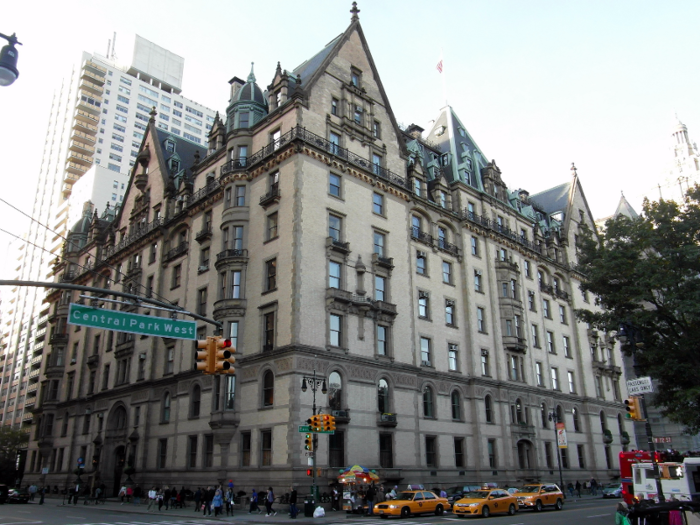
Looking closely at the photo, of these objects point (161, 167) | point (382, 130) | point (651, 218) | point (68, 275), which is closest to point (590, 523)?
point (651, 218)

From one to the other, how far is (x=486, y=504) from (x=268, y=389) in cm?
1534

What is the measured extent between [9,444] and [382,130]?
75.8 meters

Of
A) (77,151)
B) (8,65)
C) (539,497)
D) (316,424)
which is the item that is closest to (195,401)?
(316,424)

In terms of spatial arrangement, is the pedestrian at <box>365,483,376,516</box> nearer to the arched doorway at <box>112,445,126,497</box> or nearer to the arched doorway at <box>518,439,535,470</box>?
the arched doorway at <box>518,439,535,470</box>

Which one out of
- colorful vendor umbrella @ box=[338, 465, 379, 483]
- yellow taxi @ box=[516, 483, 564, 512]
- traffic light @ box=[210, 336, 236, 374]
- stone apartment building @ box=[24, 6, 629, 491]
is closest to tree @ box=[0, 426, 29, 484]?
stone apartment building @ box=[24, 6, 629, 491]

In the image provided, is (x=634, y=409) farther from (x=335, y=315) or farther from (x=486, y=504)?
(x=335, y=315)

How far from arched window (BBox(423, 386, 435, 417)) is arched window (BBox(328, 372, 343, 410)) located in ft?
31.8

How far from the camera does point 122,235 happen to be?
2603 inches

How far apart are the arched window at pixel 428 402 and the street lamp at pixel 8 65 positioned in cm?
3844

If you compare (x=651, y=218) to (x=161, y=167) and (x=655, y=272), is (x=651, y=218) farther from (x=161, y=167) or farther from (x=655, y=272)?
(x=161, y=167)

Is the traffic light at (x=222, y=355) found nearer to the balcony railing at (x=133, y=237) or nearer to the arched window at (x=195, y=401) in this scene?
the arched window at (x=195, y=401)

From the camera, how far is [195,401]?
4562cm

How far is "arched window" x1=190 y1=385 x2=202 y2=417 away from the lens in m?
45.2

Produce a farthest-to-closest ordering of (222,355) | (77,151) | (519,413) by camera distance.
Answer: (77,151) → (519,413) → (222,355)
